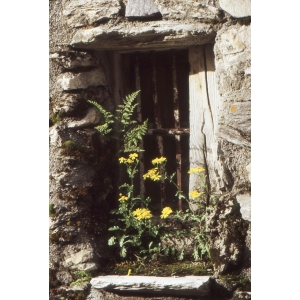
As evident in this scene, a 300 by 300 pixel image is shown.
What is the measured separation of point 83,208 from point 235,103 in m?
1.11

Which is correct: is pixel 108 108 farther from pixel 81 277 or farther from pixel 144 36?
pixel 81 277

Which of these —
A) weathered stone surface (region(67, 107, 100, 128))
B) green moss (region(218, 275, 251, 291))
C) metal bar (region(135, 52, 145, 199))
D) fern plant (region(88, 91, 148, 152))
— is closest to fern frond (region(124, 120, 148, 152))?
fern plant (region(88, 91, 148, 152))

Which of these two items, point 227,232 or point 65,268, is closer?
point 227,232

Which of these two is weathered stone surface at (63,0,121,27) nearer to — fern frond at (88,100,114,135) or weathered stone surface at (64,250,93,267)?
fern frond at (88,100,114,135)

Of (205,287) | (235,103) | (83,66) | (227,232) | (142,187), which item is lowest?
(205,287)

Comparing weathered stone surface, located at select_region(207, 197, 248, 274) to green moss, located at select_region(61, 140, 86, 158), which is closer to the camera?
weathered stone surface, located at select_region(207, 197, 248, 274)

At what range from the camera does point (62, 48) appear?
364 cm

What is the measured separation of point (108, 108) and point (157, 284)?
1.12 metres

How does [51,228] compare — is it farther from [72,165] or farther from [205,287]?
[205,287]

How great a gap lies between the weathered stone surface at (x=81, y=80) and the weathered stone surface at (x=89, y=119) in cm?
15

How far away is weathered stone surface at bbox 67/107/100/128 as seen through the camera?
3.66 metres

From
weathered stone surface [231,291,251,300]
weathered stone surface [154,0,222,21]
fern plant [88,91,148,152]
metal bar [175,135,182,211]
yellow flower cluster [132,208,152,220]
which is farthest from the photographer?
metal bar [175,135,182,211]

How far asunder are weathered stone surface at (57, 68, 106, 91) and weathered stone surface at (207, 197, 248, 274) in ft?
3.49

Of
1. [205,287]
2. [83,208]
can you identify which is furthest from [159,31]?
[205,287]
